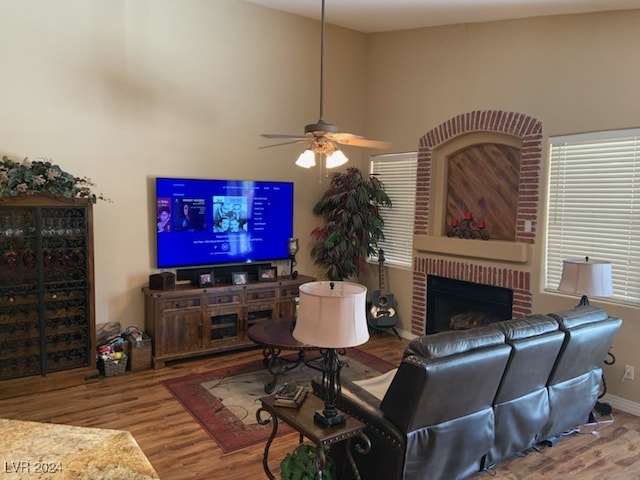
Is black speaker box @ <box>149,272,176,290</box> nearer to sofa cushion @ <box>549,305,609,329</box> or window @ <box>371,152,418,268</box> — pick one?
window @ <box>371,152,418,268</box>

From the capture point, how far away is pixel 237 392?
430cm

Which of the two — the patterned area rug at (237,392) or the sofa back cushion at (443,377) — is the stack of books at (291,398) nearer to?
the sofa back cushion at (443,377)

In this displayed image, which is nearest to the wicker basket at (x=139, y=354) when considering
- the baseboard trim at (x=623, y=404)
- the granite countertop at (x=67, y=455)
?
the granite countertop at (x=67, y=455)

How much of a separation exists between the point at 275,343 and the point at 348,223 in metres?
2.28

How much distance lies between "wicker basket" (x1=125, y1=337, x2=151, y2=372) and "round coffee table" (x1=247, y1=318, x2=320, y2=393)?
109 cm

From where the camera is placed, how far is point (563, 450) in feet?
11.1

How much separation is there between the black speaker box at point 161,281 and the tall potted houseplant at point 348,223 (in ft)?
6.42

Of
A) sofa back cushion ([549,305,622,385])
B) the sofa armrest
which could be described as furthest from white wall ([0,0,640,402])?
the sofa armrest

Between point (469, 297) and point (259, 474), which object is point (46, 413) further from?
point (469, 297)

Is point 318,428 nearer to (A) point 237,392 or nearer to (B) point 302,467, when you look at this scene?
(B) point 302,467

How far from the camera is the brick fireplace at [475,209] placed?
15.4ft

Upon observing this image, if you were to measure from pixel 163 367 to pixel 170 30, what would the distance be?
3.52 meters

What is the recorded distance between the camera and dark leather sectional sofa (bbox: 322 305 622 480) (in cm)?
248

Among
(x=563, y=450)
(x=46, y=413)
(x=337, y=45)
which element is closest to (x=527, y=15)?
(x=337, y=45)
